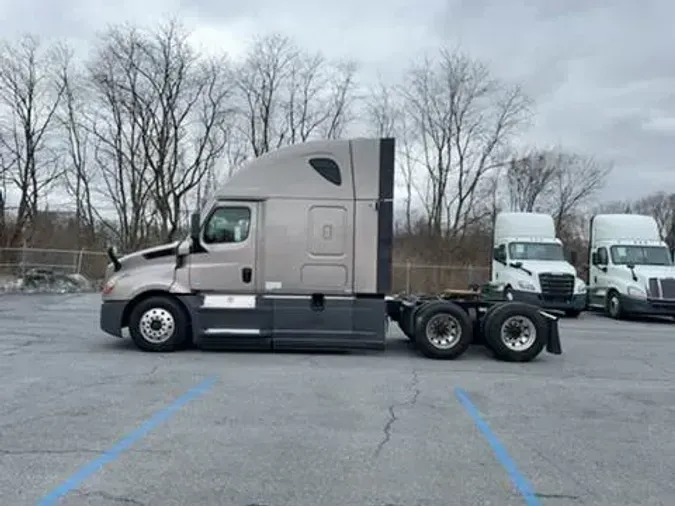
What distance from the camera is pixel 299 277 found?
12391 millimetres

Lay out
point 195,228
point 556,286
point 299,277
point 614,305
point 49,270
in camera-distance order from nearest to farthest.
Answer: point 299,277 → point 195,228 → point 556,286 → point 614,305 → point 49,270

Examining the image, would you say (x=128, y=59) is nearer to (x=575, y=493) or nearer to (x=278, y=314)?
(x=278, y=314)

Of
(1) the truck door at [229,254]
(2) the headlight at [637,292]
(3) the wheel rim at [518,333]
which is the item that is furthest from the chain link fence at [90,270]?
(3) the wheel rim at [518,333]

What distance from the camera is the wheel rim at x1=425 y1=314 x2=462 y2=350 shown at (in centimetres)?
1241

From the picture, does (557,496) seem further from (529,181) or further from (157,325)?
(529,181)

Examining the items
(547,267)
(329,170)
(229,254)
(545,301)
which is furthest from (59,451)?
(547,267)

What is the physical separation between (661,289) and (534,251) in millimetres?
4113

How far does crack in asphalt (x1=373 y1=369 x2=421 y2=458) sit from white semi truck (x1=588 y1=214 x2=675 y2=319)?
1516cm

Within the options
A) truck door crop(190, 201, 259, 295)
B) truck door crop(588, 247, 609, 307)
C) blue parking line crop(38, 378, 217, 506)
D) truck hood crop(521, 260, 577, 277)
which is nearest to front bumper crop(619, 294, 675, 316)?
truck door crop(588, 247, 609, 307)

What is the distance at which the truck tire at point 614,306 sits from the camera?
24047 millimetres

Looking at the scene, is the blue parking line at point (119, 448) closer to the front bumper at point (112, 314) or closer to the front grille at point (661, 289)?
the front bumper at point (112, 314)

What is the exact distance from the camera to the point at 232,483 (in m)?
5.15

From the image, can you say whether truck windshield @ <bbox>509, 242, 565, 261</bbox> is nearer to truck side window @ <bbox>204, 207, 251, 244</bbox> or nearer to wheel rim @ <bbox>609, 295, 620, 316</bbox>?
wheel rim @ <bbox>609, 295, 620, 316</bbox>

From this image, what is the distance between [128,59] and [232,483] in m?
46.0
